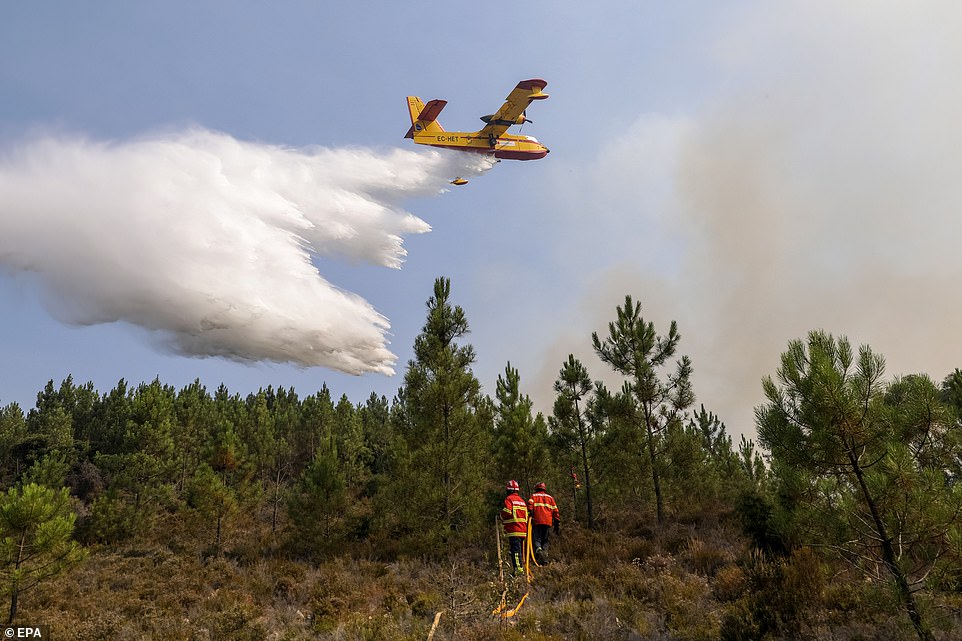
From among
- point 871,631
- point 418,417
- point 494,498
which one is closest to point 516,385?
point 494,498

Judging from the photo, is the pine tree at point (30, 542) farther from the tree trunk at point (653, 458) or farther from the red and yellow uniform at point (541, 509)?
the tree trunk at point (653, 458)

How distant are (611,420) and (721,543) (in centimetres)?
587

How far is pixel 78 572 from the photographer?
639 inches

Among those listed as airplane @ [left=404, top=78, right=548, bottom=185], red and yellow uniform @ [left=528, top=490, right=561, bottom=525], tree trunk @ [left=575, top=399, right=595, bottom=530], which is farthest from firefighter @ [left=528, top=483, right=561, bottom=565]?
airplane @ [left=404, top=78, right=548, bottom=185]

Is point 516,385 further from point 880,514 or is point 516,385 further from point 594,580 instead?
point 880,514

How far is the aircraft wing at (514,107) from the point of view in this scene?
28.2 metres

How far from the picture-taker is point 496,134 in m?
30.9

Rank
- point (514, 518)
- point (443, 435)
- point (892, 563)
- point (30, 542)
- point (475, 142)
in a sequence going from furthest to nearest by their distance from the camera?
point (475, 142) → point (443, 435) → point (514, 518) → point (30, 542) → point (892, 563)

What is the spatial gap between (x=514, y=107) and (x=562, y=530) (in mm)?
23889

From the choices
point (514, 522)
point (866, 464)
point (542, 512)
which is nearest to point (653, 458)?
point (542, 512)

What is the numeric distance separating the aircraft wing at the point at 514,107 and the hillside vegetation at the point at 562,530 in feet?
53.1

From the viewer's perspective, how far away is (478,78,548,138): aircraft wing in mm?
28203

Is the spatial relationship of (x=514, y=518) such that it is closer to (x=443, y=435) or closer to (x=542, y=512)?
(x=542, y=512)

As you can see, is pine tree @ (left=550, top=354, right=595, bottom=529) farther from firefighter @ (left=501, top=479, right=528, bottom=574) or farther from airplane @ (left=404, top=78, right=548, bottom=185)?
airplane @ (left=404, top=78, right=548, bottom=185)
